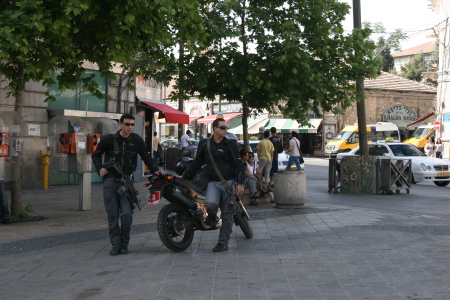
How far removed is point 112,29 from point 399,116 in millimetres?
44355

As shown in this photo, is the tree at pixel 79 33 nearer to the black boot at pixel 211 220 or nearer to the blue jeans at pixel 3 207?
the blue jeans at pixel 3 207

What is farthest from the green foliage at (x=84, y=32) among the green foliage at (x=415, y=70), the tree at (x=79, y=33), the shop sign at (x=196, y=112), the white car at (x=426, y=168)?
the green foliage at (x=415, y=70)

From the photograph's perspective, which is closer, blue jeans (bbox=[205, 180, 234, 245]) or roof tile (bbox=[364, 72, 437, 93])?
blue jeans (bbox=[205, 180, 234, 245])

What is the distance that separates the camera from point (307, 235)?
898 centimetres

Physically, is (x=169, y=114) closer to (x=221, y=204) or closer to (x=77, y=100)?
(x=77, y=100)

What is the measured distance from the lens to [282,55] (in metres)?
12.5

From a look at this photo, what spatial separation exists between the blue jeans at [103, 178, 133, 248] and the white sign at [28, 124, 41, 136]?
1006 cm

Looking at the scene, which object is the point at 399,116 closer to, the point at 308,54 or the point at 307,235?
the point at 308,54

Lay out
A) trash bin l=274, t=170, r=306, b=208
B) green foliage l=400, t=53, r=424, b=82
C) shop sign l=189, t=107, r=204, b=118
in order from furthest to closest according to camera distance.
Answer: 1. green foliage l=400, t=53, r=424, b=82
2. shop sign l=189, t=107, r=204, b=118
3. trash bin l=274, t=170, r=306, b=208

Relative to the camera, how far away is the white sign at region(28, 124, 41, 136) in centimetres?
1680

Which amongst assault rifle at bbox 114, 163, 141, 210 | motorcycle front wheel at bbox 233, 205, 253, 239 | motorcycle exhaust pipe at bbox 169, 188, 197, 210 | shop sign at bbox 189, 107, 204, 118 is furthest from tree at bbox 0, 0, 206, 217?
shop sign at bbox 189, 107, 204, 118

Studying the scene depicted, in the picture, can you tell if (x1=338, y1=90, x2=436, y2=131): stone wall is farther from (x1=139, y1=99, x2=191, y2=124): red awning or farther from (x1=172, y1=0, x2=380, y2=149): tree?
(x1=172, y1=0, x2=380, y2=149): tree

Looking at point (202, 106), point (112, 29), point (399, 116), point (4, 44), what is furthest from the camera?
point (202, 106)

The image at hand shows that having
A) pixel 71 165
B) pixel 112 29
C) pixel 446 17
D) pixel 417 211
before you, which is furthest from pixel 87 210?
pixel 446 17
